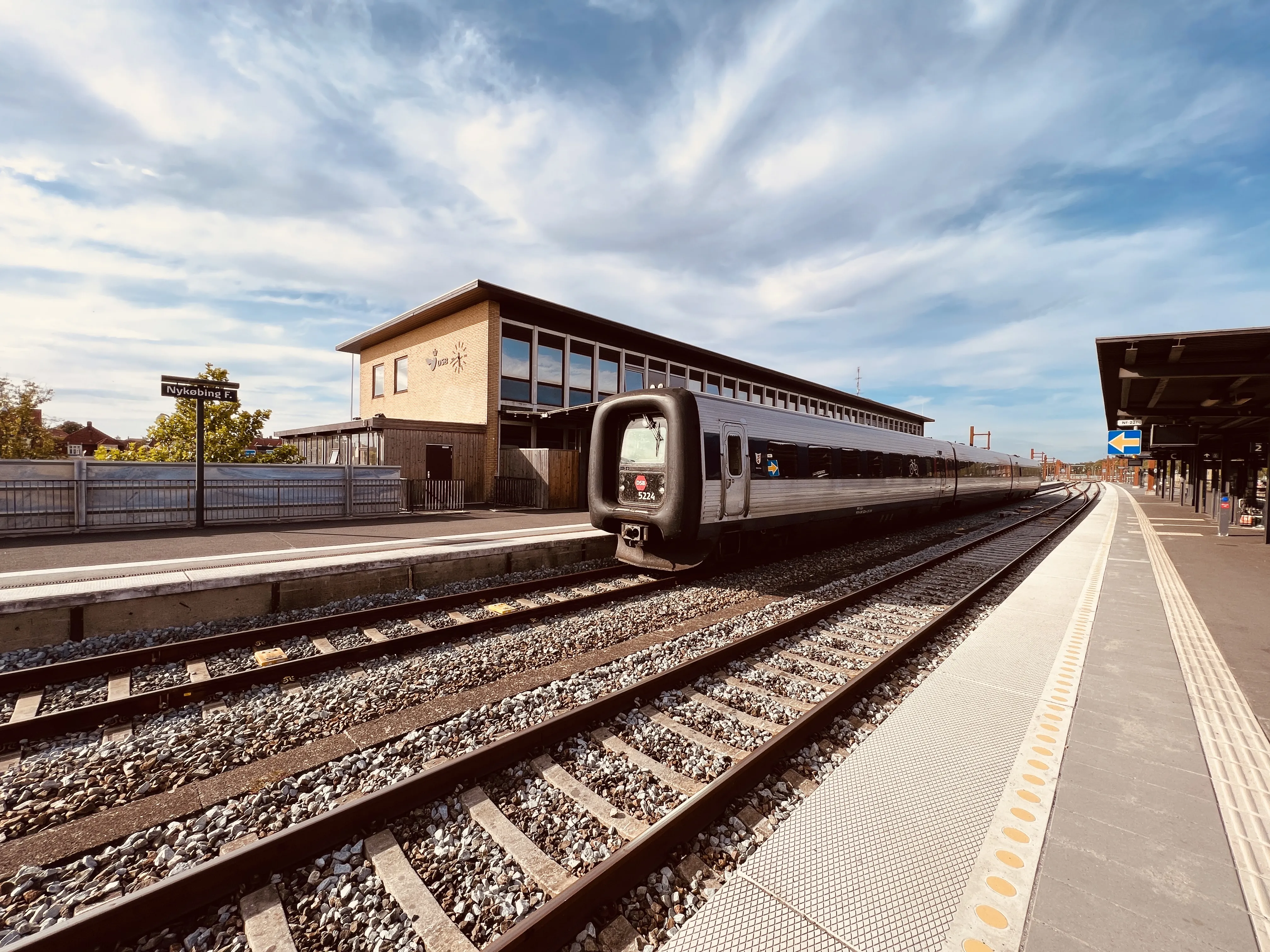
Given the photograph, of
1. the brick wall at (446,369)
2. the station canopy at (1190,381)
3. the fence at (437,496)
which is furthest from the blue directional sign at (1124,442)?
the fence at (437,496)

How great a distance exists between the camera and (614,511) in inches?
357

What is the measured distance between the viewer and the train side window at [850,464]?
12.1 m

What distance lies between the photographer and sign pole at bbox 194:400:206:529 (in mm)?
11852

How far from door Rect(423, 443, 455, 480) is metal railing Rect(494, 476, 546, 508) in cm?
173

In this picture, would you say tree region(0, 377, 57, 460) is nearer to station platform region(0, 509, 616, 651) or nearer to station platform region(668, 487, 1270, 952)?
station platform region(0, 509, 616, 651)

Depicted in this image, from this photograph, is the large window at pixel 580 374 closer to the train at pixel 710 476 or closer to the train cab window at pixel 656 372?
the train cab window at pixel 656 372

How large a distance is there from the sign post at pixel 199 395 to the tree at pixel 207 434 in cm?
608

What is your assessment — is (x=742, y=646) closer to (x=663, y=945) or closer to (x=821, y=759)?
(x=821, y=759)

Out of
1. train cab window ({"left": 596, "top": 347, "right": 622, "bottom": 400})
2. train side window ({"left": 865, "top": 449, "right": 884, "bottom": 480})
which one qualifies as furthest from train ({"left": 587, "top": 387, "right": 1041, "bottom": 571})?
train cab window ({"left": 596, "top": 347, "right": 622, "bottom": 400})

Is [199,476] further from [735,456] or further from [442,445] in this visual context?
[735,456]

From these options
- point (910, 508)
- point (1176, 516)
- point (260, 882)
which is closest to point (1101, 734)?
point (260, 882)

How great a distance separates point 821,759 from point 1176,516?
99.8 feet

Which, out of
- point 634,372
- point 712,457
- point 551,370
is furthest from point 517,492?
point 712,457

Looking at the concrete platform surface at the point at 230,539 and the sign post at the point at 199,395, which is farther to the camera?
the sign post at the point at 199,395
